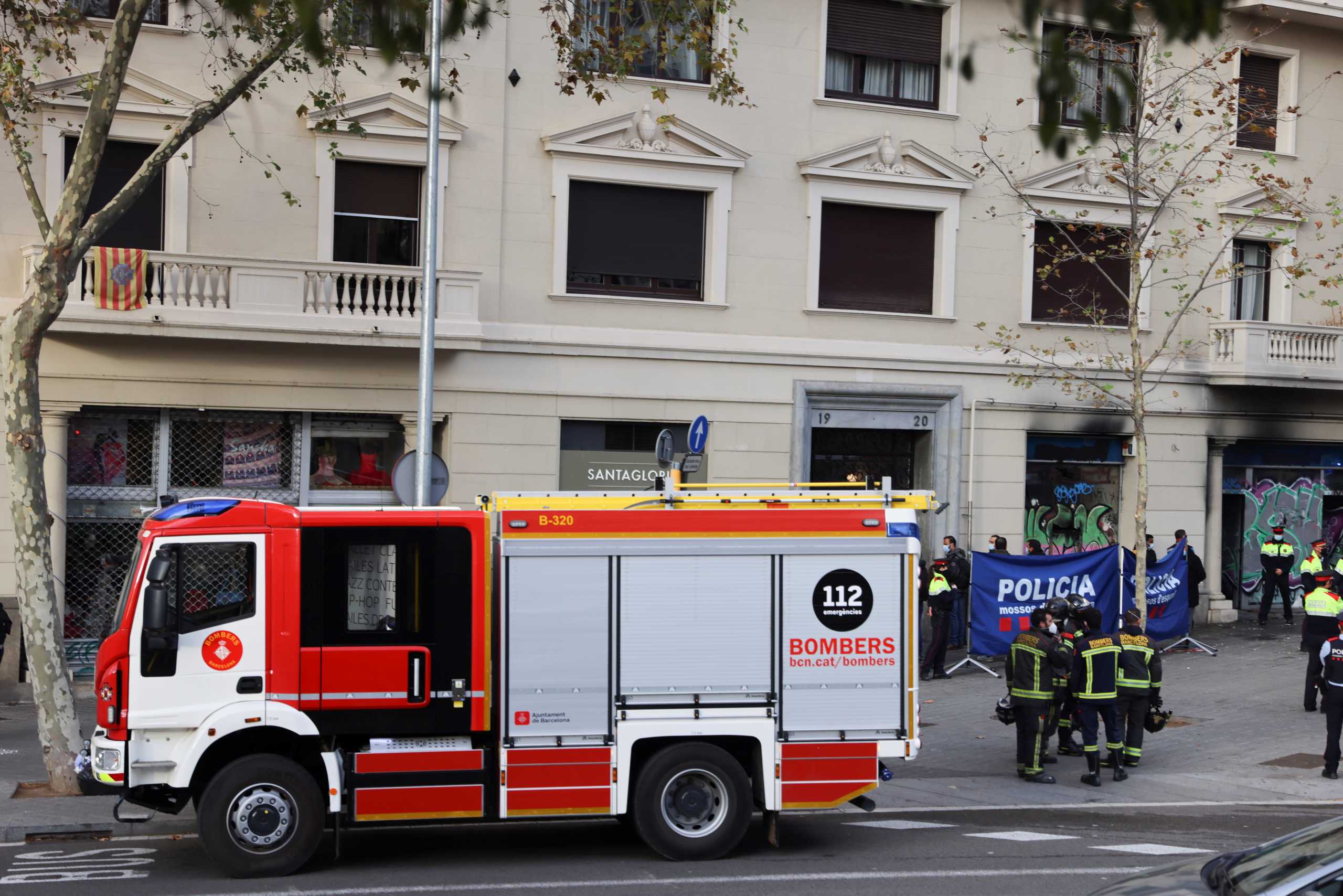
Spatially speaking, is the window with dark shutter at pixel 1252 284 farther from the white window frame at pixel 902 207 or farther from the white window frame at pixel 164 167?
the white window frame at pixel 164 167

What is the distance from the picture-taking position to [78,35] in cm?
1809

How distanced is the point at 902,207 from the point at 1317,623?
29.3 feet

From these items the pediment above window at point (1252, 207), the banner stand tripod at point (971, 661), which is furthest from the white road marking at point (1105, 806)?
the pediment above window at point (1252, 207)

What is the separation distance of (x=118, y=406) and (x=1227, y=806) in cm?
1397

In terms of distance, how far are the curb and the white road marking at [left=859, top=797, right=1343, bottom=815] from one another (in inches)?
208

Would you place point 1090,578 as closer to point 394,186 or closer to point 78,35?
point 394,186

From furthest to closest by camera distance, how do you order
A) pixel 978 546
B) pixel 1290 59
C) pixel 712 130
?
pixel 1290 59 → pixel 978 546 → pixel 712 130

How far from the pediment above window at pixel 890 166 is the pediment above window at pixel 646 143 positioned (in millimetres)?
1371

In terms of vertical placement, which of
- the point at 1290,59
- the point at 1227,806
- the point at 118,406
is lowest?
the point at 1227,806

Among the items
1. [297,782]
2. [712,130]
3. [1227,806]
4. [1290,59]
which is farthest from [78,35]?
[1290,59]

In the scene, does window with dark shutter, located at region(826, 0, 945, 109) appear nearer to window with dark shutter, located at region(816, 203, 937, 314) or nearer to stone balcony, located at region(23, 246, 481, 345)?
window with dark shutter, located at region(816, 203, 937, 314)

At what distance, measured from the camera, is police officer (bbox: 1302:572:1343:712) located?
16.6 metres

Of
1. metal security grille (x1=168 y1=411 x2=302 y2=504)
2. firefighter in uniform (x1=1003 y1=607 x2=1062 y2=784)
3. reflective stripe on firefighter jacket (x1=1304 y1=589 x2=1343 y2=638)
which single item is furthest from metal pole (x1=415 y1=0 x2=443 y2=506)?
reflective stripe on firefighter jacket (x1=1304 y1=589 x2=1343 y2=638)

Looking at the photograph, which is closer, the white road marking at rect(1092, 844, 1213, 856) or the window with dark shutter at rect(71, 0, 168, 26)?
the white road marking at rect(1092, 844, 1213, 856)
